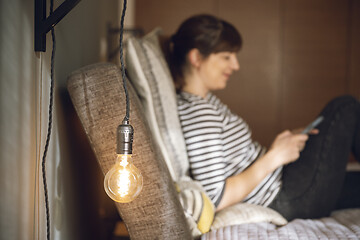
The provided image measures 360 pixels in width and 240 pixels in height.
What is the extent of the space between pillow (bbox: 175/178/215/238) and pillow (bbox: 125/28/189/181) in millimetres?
134

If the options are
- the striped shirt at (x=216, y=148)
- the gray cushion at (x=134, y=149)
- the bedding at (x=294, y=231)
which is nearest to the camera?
the gray cushion at (x=134, y=149)

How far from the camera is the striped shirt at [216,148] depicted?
1.18m

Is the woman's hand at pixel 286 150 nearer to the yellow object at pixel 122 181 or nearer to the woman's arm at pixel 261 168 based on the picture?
the woman's arm at pixel 261 168

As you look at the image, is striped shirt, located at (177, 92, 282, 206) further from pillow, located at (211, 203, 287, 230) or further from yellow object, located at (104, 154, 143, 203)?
yellow object, located at (104, 154, 143, 203)

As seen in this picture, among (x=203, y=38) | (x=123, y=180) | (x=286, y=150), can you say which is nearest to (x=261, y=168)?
(x=286, y=150)

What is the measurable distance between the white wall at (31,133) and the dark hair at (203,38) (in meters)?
0.47

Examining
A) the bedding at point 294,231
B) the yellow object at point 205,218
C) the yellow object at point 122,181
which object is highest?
the yellow object at point 122,181

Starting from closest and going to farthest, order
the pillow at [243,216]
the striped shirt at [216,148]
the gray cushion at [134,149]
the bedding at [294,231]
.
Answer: the gray cushion at [134,149] → the bedding at [294,231] → the pillow at [243,216] → the striped shirt at [216,148]

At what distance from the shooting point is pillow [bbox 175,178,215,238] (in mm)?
979

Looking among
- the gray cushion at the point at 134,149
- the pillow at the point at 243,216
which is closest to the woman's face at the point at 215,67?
the pillow at the point at 243,216

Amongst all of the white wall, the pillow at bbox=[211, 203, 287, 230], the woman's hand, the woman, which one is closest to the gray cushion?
the white wall

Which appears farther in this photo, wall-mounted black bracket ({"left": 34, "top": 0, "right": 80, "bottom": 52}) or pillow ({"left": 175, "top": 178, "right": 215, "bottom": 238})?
pillow ({"left": 175, "top": 178, "right": 215, "bottom": 238})

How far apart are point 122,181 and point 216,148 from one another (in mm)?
565

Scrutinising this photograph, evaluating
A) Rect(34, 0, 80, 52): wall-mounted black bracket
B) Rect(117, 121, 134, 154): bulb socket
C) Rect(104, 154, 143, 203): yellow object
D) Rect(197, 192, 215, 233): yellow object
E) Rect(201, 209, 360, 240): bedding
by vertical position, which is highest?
Rect(34, 0, 80, 52): wall-mounted black bracket
